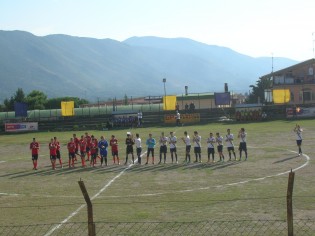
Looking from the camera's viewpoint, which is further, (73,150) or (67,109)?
(67,109)

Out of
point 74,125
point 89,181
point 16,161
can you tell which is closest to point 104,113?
point 74,125

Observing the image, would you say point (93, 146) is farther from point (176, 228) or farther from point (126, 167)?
point (176, 228)

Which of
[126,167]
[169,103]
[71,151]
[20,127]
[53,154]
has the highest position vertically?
[169,103]

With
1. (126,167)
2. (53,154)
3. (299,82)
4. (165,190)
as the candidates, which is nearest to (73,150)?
(53,154)

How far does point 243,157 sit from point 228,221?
1465cm

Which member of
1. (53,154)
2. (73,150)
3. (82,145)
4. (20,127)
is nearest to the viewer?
(53,154)

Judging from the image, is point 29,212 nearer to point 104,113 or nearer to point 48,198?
point 48,198

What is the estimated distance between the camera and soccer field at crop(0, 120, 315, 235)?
15094mm

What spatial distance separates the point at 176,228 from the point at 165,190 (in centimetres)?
575

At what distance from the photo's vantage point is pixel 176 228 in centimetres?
1348

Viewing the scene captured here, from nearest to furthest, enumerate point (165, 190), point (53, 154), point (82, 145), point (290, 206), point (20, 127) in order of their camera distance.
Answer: point (290, 206) < point (165, 190) < point (53, 154) < point (82, 145) < point (20, 127)

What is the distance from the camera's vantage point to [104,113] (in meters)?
68.2

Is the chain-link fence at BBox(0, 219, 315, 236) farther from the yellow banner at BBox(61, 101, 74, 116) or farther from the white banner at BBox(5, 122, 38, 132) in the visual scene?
the yellow banner at BBox(61, 101, 74, 116)

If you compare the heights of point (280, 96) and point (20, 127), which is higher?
point (280, 96)
